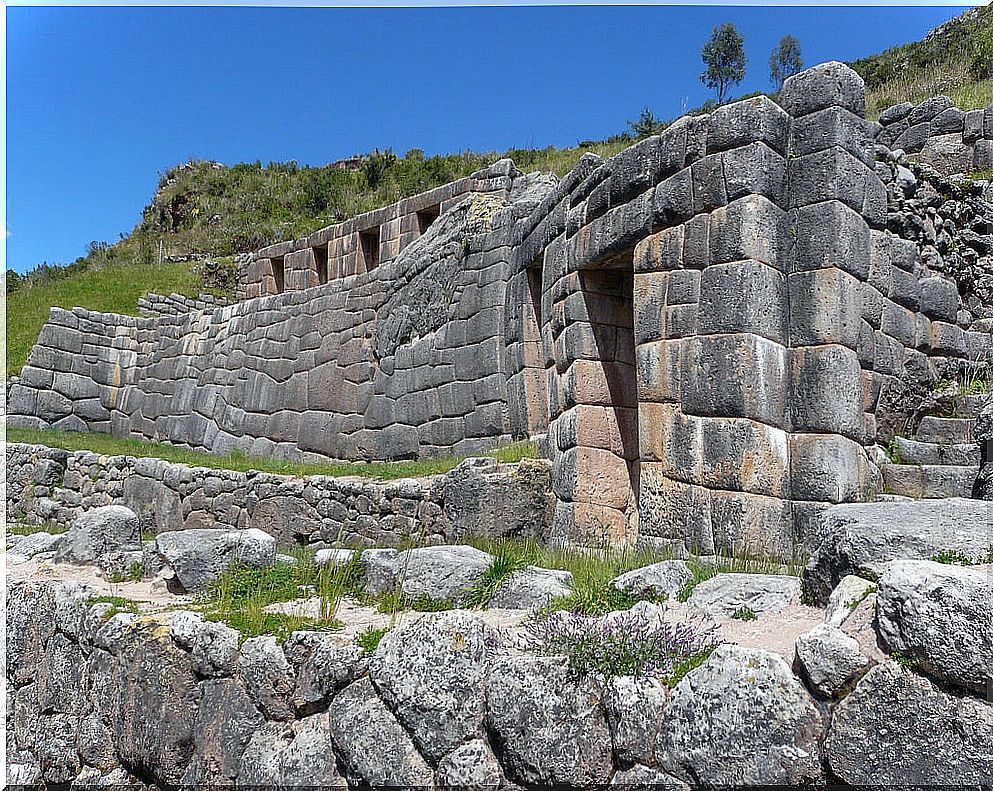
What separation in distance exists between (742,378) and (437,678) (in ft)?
10.4

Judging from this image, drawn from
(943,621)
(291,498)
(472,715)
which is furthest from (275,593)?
(291,498)

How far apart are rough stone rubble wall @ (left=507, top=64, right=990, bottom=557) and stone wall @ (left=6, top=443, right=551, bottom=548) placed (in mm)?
1768

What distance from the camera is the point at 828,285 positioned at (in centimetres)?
555

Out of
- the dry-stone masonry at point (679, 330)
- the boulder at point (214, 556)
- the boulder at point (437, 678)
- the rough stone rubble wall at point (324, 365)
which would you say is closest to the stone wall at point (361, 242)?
the dry-stone masonry at point (679, 330)

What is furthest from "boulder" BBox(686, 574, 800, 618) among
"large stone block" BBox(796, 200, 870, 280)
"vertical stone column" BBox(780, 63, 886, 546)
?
"large stone block" BBox(796, 200, 870, 280)

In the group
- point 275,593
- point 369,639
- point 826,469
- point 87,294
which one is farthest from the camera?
point 87,294

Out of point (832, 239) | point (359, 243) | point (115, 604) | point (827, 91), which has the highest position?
point (359, 243)

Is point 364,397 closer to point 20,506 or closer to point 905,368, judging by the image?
point 20,506

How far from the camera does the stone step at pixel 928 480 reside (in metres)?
5.37

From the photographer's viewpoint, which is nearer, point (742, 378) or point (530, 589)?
point (530, 589)

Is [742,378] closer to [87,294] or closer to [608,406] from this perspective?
[608,406]

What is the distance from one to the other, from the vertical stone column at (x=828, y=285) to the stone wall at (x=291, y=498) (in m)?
2.83

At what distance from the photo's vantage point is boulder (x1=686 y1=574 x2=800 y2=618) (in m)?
3.60

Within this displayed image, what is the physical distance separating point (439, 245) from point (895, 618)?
8949 mm
